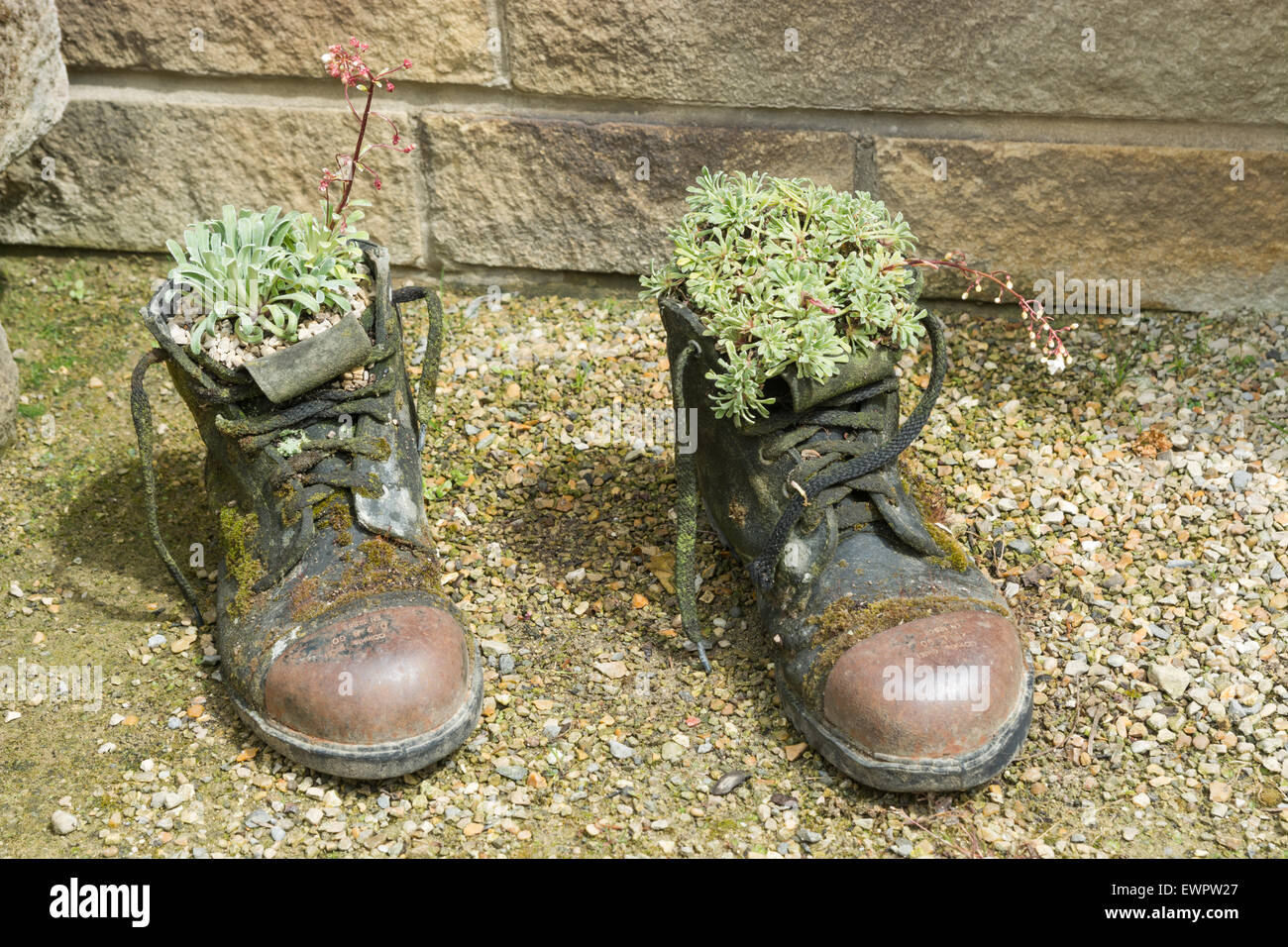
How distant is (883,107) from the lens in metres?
3.29

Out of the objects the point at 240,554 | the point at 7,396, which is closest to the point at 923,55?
the point at 240,554

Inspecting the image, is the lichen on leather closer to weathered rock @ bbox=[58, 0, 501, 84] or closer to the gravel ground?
the gravel ground

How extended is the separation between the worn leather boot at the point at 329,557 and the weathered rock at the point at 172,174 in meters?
0.95

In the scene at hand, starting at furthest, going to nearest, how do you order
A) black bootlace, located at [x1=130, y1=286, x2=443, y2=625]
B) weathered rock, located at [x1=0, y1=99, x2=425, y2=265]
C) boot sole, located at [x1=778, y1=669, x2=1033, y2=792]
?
weathered rock, located at [x1=0, y1=99, x2=425, y2=265] < black bootlace, located at [x1=130, y1=286, x2=443, y2=625] < boot sole, located at [x1=778, y1=669, x2=1033, y2=792]

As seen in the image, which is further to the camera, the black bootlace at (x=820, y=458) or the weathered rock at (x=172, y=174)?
the weathered rock at (x=172, y=174)

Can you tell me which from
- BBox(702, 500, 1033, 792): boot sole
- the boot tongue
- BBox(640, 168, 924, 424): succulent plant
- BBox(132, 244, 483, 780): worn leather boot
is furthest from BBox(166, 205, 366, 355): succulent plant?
BBox(702, 500, 1033, 792): boot sole

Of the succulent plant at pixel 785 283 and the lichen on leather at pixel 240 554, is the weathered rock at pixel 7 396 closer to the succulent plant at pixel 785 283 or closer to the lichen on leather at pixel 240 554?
the lichen on leather at pixel 240 554

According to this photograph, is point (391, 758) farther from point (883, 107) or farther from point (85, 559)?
point (883, 107)

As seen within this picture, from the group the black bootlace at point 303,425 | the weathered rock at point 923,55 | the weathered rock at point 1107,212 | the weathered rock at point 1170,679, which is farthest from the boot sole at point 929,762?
the weathered rock at point 923,55

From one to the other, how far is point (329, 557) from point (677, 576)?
0.67 metres

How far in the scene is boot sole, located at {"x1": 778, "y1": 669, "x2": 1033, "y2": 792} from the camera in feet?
7.25

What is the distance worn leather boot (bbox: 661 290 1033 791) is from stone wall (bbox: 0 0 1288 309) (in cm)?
95

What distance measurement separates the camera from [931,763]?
2.21 meters

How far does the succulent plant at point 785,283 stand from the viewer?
2383 mm
